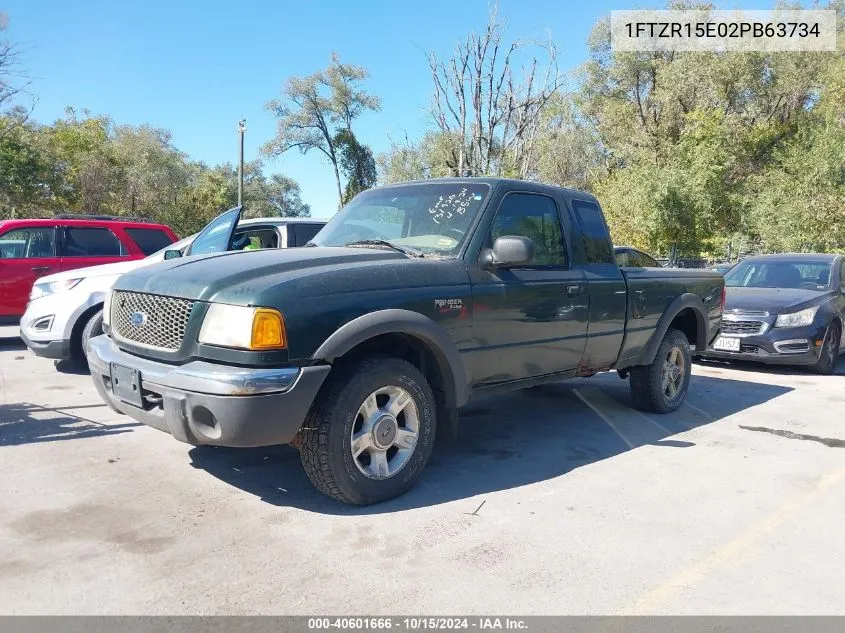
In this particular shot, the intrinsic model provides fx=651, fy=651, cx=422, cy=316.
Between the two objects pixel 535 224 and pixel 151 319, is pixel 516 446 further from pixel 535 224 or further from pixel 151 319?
Result: pixel 151 319

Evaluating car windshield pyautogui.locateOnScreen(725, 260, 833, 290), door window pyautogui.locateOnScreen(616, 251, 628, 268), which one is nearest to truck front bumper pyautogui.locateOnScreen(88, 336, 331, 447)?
door window pyautogui.locateOnScreen(616, 251, 628, 268)

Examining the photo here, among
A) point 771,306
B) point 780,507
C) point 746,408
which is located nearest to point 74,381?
point 780,507

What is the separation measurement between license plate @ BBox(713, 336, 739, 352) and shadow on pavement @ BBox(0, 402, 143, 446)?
6.97 metres

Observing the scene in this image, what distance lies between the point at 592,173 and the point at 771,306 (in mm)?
29101

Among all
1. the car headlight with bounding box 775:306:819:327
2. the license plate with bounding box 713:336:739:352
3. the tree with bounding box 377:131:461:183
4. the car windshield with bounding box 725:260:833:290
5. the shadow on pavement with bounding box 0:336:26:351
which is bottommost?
the license plate with bounding box 713:336:739:352

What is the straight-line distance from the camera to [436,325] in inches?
148

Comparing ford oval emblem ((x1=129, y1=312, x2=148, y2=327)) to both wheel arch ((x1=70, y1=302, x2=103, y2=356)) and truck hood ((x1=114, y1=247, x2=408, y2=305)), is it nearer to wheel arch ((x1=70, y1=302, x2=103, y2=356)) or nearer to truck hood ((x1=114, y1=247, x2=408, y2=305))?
truck hood ((x1=114, y1=247, x2=408, y2=305))

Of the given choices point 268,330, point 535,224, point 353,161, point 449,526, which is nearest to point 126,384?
point 268,330

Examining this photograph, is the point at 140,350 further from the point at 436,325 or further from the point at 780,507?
the point at 780,507

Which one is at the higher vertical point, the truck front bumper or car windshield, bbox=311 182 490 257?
car windshield, bbox=311 182 490 257

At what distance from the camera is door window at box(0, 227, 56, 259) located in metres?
8.94

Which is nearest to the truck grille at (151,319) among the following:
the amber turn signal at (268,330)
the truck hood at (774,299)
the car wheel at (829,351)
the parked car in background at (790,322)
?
the amber turn signal at (268,330)

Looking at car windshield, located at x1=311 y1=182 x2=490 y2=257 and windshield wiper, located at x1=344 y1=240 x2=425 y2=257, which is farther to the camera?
car windshield, located at x1=311 y1=182 x2=490 y2=257

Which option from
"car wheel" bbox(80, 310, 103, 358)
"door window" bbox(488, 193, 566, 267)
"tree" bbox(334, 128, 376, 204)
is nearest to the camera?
"door window" bbox(488, 193, 566, 267)
